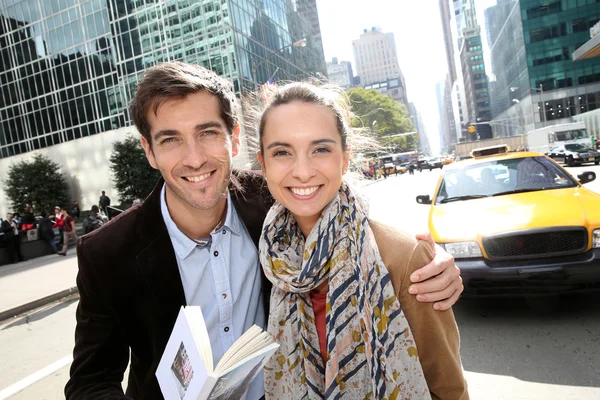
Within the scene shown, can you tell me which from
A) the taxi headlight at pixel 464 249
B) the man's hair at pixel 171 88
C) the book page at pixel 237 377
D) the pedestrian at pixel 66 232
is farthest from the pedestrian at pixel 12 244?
the book page at pixel 237 377

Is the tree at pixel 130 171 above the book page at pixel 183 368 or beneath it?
above

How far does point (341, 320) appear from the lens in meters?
1.64

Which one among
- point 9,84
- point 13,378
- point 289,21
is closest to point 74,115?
point 9,84

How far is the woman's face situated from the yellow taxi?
2.58 meters

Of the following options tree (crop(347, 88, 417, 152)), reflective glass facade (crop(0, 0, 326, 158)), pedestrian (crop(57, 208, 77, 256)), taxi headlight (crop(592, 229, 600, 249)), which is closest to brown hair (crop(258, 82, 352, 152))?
taxi headlight (crop(592, 229, 600, 249))

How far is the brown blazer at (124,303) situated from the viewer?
1.77 m

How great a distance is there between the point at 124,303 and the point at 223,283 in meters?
0.43

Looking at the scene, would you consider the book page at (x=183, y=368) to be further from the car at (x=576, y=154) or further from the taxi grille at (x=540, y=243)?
the car at (x=576, y=154)

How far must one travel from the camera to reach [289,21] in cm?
4709

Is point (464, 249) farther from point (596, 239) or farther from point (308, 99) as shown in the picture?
point (308, 99)

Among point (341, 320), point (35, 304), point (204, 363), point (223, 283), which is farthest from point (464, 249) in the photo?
point (35, 304)

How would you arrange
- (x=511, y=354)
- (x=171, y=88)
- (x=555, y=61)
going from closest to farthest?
(x=171, y=88) → (x=511, y=354) → (x=555, y=61)

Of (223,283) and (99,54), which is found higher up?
(99,54)

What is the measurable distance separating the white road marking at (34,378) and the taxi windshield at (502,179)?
4.85m
